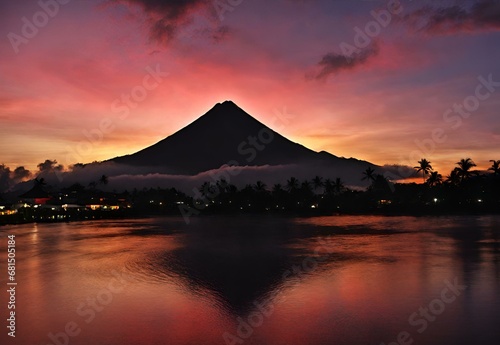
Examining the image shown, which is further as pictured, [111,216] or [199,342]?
[111,216]

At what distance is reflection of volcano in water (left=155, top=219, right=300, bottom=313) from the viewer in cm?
1812

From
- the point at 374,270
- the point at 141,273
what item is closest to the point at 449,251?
the point at 374,270

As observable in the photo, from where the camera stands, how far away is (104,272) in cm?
2405

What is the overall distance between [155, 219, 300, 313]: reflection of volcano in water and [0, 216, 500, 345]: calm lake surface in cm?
7

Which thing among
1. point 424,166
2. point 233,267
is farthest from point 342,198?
point 233,267

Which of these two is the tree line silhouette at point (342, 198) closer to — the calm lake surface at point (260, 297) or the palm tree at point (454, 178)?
the palm tree at point (454, 178)

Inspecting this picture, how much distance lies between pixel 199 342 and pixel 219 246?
2486 cm

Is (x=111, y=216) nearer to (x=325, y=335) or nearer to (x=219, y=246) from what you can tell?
(x=219, y=246)

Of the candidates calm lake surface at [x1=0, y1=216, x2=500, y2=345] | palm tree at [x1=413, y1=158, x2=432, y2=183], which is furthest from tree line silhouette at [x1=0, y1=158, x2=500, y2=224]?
calm lake surface at [x1=0, y1=216, x2=500, y2=345]

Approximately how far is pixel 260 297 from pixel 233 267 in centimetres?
808

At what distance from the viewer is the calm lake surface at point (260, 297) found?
42.3 ft

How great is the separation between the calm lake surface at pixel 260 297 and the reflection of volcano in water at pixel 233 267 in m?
0.07

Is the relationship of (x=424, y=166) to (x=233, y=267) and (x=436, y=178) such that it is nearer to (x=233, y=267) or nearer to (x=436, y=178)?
(x=436, y=178)

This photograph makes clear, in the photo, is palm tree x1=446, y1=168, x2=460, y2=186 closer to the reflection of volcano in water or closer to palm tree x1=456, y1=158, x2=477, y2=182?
palm tree x1=456, y1=158, x2=477, y2=182
